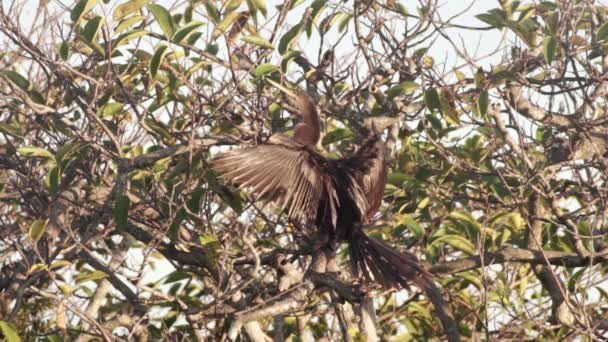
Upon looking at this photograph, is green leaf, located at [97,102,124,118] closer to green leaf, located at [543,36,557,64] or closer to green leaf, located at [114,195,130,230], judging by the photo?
green leaf, located at [114,195,130,230]

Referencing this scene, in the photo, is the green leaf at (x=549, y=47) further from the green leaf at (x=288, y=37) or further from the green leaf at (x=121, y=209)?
the green leaf at (x=121, y=209)

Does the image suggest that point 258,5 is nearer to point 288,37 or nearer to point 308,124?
point 288,37

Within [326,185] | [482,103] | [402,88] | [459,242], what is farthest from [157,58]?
[459,242]

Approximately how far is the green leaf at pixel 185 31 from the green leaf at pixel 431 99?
32.9 inches

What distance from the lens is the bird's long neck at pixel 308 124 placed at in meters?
3.04

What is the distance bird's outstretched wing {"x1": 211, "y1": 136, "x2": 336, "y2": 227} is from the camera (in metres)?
2.79

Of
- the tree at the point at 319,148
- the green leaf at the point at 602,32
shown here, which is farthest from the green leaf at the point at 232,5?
the green leaf at the point at 602,32

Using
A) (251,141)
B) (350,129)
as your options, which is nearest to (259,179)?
(251,141)

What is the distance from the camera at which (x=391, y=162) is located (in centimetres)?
365

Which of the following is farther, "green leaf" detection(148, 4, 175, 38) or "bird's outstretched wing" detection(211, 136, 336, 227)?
"green leaf" detection(148, 4, 175, 38)

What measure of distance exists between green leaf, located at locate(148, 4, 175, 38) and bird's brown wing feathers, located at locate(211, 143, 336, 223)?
0.54 m

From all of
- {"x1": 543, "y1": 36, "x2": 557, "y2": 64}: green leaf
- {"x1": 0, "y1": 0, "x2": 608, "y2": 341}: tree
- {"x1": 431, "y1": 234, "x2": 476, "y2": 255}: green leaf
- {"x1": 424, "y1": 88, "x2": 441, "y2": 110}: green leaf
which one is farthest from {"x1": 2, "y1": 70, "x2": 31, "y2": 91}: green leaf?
{"x1": 543, "y1": 36, "x2": 557, "y2": 64}: green leaf

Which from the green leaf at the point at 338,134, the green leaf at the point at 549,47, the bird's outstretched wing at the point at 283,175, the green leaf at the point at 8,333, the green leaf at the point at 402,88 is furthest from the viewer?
the green leaf at the point at 338,134

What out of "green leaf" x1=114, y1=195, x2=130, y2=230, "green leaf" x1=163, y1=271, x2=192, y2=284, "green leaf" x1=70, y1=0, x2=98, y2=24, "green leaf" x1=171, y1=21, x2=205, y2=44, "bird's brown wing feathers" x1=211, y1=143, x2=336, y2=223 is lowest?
"green leaf" x1=163, y1=271, x2=192, y2=284
